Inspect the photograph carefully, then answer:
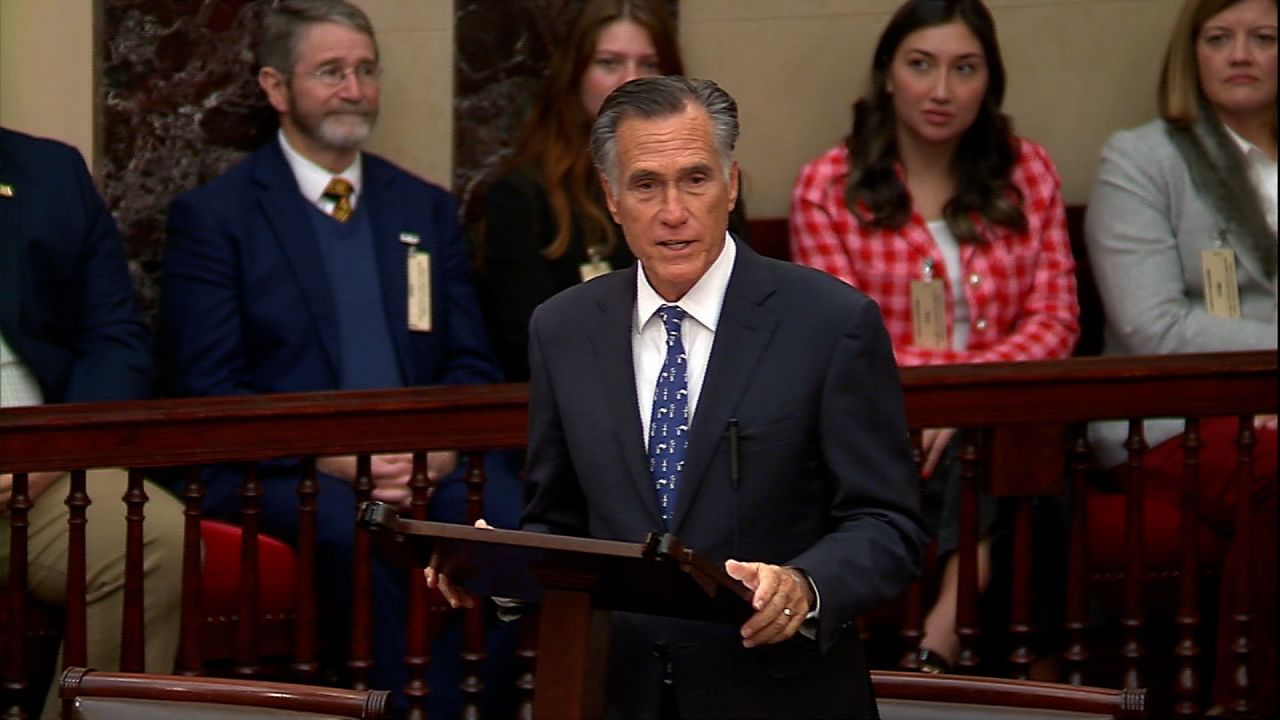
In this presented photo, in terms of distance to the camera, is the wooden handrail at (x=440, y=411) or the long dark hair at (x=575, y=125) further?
the long dark hair at (x=575, y=125)

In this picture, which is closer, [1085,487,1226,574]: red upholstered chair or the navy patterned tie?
the navy patterned tie

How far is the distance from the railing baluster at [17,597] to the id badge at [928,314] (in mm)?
2051

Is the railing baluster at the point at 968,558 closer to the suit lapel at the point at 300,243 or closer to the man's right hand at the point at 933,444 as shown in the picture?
the man's right hand at the point at 933,444

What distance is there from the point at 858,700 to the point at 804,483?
0.93ft

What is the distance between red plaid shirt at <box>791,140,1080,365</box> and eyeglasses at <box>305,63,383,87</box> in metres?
1.06

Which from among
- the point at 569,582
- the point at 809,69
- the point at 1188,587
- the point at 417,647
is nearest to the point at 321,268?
the point at 417,647

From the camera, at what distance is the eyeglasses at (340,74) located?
477 cm

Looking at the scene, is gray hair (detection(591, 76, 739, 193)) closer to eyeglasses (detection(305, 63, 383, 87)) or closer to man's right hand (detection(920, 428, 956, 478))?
man's right hand (detection(920, 428, 956, 478))

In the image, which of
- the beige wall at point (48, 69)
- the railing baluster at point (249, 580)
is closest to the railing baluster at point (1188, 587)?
the railing baluster at point (249, 580)

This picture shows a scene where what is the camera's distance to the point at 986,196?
489 cm

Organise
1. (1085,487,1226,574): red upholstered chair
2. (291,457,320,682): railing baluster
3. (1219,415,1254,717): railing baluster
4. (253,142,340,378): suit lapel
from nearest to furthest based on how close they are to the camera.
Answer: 1. (291,457,320,682): railing baluster
2. (1219,415,1254,717): railing baluster
3. (1085,487,1226,574): red upholstered chair
4. (253,142,340,378): suit lapel

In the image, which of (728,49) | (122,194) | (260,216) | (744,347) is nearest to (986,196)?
(728,49)

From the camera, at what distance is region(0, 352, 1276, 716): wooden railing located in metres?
3.94

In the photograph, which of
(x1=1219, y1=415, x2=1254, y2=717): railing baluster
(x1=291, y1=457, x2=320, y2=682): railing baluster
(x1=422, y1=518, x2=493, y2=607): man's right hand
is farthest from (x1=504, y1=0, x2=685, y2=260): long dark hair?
(x1=422, y1=518, x2=493, y2=607): man's right hand
